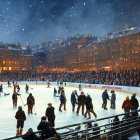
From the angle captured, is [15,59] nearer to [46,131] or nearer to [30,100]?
[30,100]

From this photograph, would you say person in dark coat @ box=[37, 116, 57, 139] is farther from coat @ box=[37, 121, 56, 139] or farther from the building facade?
the building facade

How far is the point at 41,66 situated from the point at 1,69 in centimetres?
1955

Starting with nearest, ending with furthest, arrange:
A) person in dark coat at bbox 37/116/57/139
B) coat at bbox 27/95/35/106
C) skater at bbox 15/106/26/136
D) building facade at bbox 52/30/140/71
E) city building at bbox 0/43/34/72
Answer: person in dark coat at bbox 37/116/57/139
skater at bbox 15/106/26/136
coat at bbox 27/95/35/106
building facade at bbox 52/30/140/71
city building at bbox 0/43/34/72

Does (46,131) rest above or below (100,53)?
below

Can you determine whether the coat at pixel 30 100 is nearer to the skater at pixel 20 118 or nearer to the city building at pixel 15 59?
the skater at pixel 20 118

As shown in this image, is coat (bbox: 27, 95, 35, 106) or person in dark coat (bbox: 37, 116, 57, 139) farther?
coat (bbox: 27, 95, 35, 106)

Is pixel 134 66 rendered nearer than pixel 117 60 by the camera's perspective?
Yes

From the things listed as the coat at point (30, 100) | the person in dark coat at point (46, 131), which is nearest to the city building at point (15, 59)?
the coat at point (30, 100)

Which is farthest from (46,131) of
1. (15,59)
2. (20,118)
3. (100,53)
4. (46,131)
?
(15,59)

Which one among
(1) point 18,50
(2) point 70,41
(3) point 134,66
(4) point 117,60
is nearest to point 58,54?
(2) point 70,41

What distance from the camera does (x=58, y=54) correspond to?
80125 mm

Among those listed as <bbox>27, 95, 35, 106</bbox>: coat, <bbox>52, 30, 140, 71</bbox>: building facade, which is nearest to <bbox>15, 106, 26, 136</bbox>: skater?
<bbox>27, 95, 35, 106</bbox>: coat

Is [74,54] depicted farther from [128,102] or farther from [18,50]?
[128,102]

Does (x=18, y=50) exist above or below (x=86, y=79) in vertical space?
above
